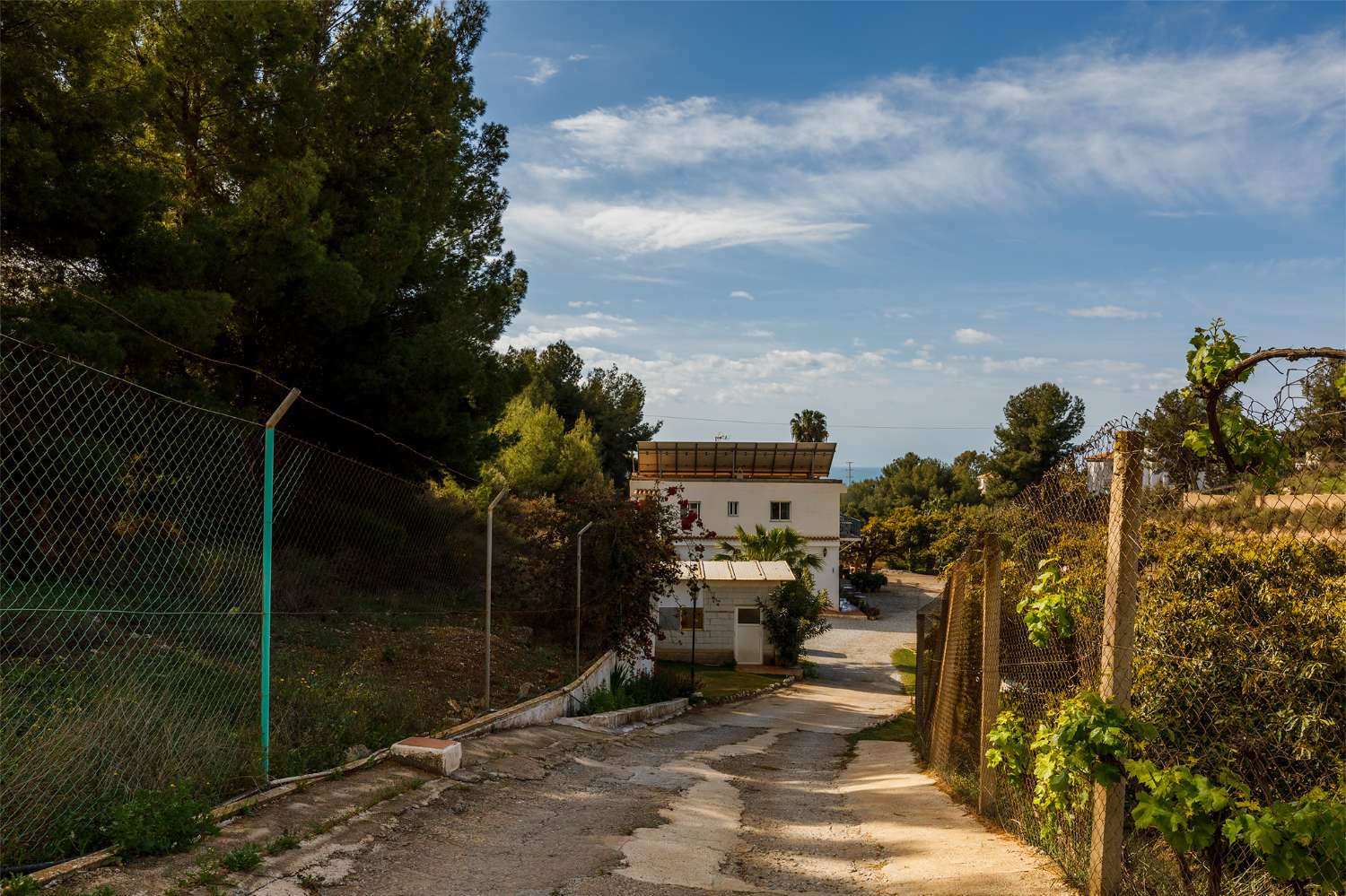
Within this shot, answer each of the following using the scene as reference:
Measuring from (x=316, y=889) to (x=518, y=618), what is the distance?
11.4m

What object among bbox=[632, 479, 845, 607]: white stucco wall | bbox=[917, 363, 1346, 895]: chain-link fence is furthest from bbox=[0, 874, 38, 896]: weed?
bbox=[632, 479, 845, 607]: white stucco wall

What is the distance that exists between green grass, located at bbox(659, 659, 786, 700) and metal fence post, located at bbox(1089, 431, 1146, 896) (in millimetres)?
16396

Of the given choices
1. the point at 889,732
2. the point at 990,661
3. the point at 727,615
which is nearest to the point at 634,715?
the point at 889,732

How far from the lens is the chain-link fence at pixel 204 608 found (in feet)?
18.3

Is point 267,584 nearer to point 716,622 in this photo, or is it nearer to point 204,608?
point 204,608

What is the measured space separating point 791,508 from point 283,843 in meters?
39.5

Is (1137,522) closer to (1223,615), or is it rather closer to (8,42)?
(1223,615)

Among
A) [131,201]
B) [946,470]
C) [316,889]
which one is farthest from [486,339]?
[946,470]

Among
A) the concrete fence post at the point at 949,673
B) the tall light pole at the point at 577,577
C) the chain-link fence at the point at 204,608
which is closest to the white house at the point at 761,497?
the tall light pole at the point at 577,577

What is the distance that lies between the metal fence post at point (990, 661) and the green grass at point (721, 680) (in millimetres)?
13867

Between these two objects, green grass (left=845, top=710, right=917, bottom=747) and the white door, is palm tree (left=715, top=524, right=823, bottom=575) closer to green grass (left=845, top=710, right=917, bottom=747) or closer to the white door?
the white door

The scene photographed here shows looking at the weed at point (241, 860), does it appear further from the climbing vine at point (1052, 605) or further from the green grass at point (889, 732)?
the green grass at point (889, 732)

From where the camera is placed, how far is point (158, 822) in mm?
4844

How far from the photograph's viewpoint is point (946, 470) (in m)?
78.8
